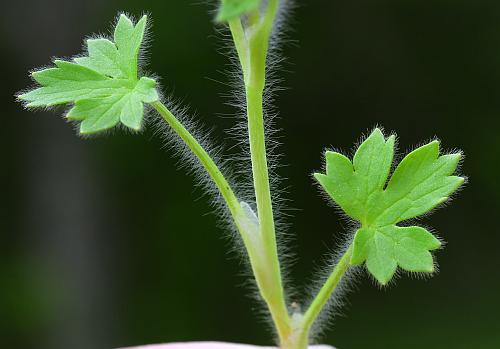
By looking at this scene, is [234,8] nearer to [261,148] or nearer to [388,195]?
[261,148]

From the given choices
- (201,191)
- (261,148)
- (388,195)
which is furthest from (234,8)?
(201,191)

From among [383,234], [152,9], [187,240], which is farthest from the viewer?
[187,240]

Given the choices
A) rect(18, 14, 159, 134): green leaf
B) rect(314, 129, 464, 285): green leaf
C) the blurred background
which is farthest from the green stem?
the blurred background

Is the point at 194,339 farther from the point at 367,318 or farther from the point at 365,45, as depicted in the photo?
the point at 365,45

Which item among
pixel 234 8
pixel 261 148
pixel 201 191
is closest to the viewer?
pixel 234 8

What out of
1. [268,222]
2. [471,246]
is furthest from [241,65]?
[471,246]

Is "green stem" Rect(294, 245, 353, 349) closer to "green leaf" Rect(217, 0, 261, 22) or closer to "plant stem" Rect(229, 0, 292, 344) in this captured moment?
"plant stem" Rect(229, 0, 292, 344)
